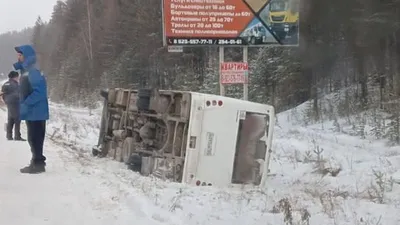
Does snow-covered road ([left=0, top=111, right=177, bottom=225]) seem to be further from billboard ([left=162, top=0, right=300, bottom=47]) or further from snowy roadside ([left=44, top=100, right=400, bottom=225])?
billboard ([left=162, top=0, right=300, bottom=47])

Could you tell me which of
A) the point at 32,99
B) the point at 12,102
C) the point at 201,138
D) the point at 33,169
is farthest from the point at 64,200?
the point at 12,102

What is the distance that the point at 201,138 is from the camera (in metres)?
8.21

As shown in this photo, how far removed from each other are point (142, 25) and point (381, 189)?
111 ft

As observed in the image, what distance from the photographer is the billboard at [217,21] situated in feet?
47.9

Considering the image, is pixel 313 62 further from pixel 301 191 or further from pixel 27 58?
pixel 27 58

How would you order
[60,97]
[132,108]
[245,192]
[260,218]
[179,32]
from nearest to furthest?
1. [260,218]
2. [245,192]
3. [132,108]
4. [179,32]
5. [60,97]

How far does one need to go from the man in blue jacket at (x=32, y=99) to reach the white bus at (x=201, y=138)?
1.86m

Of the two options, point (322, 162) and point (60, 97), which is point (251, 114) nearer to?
point (322, 162)

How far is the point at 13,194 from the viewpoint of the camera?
6.59 meters

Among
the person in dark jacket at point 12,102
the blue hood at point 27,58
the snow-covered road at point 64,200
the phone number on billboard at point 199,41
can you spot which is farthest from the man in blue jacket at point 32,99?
the phone number on billboard at point 199,41

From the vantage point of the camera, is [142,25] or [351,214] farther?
[142,25]

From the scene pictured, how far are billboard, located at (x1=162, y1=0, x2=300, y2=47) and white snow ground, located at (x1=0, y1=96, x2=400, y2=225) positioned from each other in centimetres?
481

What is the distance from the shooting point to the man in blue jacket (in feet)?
25.1

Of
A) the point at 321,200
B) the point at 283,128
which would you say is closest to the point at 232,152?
the point at 321,200
